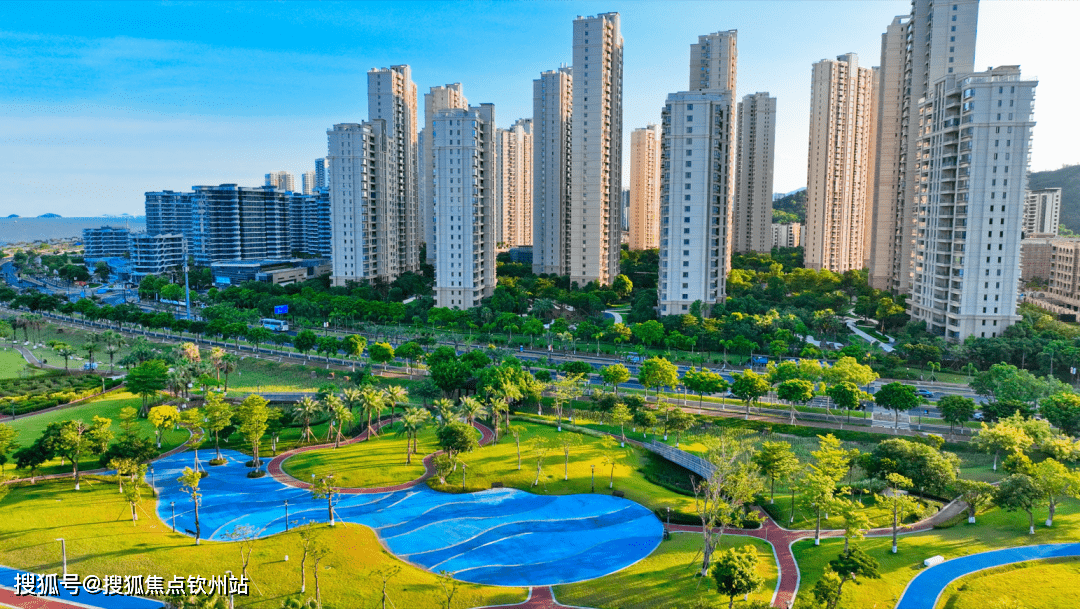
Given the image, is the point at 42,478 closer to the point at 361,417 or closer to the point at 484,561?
the point at 361,417

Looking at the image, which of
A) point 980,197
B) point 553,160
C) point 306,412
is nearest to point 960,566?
point 306,412

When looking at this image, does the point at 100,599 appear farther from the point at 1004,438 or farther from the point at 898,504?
the point at 1004,438

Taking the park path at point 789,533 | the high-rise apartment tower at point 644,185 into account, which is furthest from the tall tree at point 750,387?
the high-rise apartment tower at point 644,185

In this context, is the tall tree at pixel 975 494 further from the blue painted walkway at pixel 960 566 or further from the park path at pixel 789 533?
the blue painted walkway at pixel 960 566

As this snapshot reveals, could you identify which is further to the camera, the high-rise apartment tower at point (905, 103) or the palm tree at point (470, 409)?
the high-rise apartment tower at point (905, 103)

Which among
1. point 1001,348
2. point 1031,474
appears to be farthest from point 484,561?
point 1001,348
